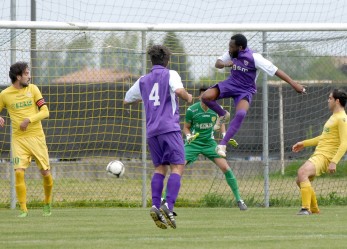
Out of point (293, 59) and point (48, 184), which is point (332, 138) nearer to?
point (48, 184)

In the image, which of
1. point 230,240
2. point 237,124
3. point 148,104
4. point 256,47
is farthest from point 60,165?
point 230,240

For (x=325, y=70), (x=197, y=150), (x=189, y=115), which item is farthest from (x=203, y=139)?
(x=325, y=70)

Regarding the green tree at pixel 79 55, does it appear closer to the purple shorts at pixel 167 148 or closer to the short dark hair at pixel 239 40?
the short dark hair at pixel 239 40

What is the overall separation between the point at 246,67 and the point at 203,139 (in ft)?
7.10

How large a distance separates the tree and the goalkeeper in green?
1.85 m

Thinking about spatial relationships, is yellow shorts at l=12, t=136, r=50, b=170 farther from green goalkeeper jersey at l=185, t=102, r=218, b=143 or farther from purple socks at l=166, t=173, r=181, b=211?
purple socks at l=166, t=173, r=181, b=211

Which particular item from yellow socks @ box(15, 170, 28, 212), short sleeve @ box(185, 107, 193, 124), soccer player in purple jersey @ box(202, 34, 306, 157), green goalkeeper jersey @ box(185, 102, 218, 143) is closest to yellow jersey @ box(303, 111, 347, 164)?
soccer player in purple jersey @ box(202, 34, 306, 157)

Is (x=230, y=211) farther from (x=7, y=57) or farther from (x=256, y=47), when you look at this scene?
(x=7, y=57)

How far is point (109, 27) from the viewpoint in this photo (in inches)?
639

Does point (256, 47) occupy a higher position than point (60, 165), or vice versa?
point (256, 47)

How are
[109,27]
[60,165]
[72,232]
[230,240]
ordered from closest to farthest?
[230,240]
[72,232]
[109,27]
[60,165]

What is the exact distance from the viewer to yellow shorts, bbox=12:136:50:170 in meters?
13.8

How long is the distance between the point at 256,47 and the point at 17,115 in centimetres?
504

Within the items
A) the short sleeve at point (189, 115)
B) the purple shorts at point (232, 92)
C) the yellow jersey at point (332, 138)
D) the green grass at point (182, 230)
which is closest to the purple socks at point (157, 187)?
the green grass at point (182, 230)
